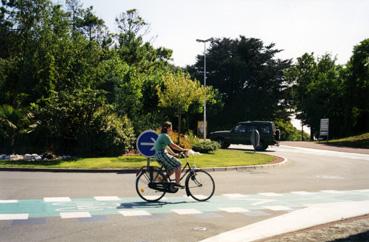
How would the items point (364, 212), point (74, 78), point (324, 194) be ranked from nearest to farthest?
1. point (364, 212)
2. point (324, 194)
3. point (74, 78)

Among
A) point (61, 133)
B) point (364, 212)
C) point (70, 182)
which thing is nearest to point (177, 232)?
point (364, 212)

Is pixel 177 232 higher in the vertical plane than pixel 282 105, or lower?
lower

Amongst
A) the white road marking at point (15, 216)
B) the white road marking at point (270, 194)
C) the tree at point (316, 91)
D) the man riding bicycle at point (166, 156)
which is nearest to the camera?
the white road marking at point (15, 216)

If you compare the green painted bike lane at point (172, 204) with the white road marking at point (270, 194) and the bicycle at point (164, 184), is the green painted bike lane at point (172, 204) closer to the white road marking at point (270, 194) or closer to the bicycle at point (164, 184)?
the white road marking at point (270, 194)

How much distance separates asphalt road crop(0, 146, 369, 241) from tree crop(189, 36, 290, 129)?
49826 millimetres

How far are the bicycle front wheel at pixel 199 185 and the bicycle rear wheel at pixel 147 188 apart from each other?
66 cm

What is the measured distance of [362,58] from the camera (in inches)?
2370

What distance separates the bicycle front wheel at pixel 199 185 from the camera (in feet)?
39.0

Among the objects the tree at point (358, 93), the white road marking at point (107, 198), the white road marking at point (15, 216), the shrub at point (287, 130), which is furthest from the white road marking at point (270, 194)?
the shrub at point (287, 130)

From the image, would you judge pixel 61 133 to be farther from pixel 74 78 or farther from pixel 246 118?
pixel 246 118

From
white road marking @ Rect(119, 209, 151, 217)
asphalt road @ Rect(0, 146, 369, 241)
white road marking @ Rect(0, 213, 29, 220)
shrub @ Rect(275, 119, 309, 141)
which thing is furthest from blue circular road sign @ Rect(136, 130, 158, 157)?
shrub @ Rect(275, 119, 309, 141)

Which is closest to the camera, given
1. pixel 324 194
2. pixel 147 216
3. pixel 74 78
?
pixel 147 216

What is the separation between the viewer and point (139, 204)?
36.5ft

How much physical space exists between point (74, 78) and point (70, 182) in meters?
22.1
